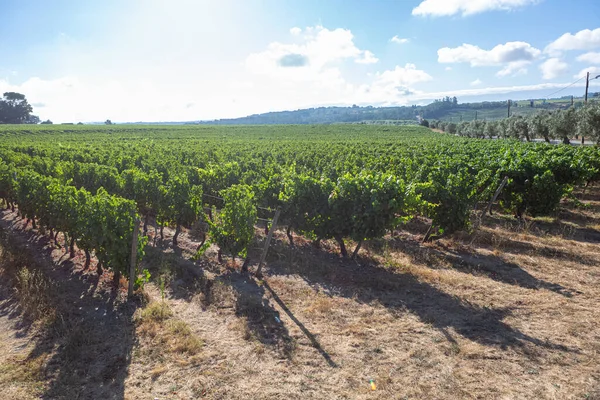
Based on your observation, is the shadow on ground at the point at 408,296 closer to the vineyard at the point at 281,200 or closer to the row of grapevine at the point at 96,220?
the vineyard at the point at 281,200

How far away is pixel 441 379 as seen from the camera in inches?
241

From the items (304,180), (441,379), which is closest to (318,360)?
(441,379)

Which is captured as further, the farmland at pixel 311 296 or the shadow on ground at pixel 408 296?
the shadow on ground at pixel 408 296

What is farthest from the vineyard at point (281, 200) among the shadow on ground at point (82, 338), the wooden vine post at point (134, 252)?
the shadow on ground at point (82, 338)

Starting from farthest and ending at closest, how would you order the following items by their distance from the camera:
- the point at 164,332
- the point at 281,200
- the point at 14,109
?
the point at 14,109 → the point at 281,200 → the point at 164,332

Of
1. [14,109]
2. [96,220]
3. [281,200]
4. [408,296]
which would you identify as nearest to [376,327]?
[408,296]

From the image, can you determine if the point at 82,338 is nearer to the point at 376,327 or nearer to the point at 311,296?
the point at 311,296

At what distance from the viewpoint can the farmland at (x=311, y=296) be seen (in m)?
6.27

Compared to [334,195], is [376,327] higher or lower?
lower

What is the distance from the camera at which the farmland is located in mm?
6266

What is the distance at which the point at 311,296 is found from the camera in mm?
9297

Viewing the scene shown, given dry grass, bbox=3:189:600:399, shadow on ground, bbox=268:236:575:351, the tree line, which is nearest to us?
dry grass, bbox=3:189:600:399

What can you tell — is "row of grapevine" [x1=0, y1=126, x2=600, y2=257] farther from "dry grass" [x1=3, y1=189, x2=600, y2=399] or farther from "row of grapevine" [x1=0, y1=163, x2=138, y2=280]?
"row of grapevine" [x1=0, y1=163, x2=138, y2=280]

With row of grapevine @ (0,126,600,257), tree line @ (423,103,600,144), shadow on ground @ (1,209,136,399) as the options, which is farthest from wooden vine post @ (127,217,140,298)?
tree line @ (423,103,600,144)
